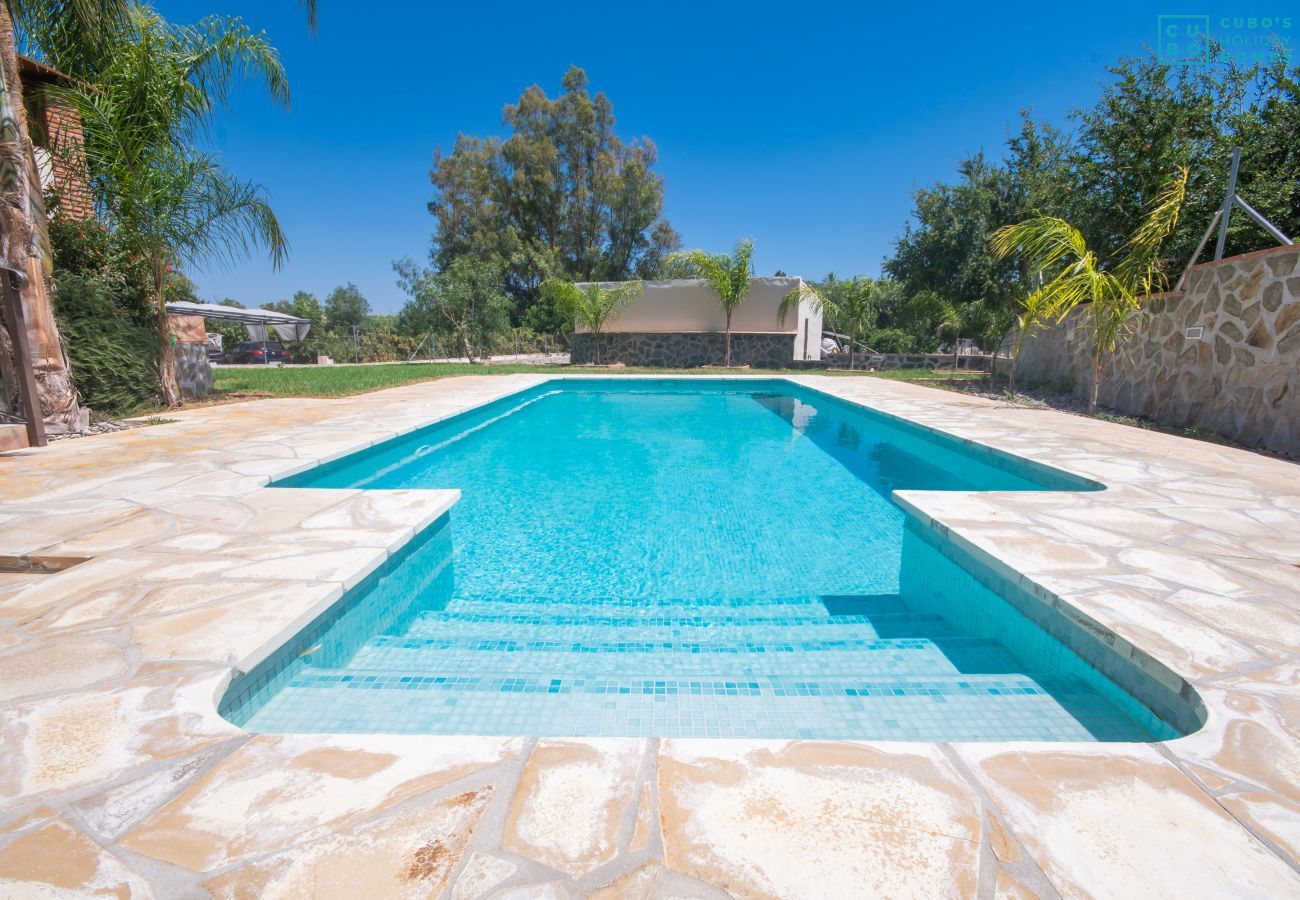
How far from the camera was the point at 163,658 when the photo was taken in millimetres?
1815

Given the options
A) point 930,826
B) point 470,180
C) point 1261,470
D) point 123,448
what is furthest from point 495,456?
point 470,180

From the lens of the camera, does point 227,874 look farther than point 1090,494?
No

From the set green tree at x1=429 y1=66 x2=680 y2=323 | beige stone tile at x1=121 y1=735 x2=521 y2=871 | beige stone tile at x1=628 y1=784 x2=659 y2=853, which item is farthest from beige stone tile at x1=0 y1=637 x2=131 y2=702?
green tree at x1=429 y1=66 x2=680 y2=323

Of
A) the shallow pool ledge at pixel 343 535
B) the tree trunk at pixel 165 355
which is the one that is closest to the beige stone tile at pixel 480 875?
the shallow pool ledge at pixel 343 535

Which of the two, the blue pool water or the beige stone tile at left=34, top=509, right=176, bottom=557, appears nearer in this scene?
the blue pool water

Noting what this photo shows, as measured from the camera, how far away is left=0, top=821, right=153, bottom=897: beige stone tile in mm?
1053

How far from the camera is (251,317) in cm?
1734

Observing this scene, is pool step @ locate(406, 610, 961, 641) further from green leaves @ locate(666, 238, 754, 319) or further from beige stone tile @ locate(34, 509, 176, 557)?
green leaves @ locate(666, 238, 754, 319)

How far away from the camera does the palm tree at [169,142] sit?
6.32 metres

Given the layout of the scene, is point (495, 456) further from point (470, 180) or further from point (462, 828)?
point (470, 180)

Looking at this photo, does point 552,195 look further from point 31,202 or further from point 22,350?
point 22,350

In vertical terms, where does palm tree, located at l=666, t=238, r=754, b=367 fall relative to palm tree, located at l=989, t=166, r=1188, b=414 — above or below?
above

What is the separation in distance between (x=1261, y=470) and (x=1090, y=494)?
212 cm

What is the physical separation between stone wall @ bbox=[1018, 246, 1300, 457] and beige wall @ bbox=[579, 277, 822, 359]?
32.8ft
